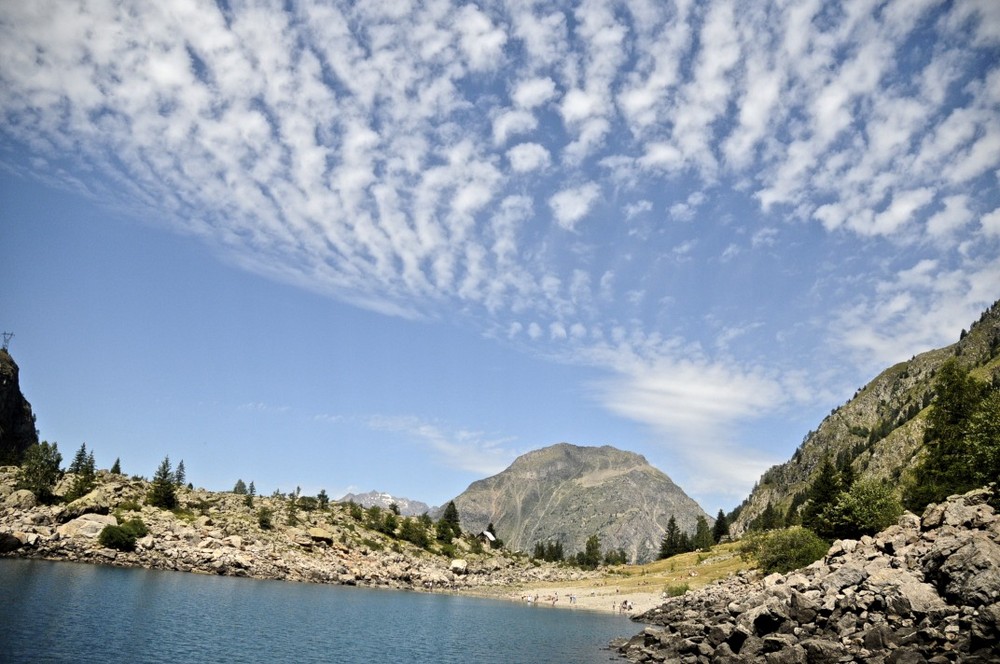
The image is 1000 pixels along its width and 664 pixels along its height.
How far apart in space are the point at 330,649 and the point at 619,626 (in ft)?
175

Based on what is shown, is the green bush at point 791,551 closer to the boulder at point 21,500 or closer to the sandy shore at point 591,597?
the sandy shore at point 591,597

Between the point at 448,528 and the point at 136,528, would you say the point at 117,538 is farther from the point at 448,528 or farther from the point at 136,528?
the point at 448,528

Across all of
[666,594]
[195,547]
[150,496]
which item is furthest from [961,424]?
[150,496]

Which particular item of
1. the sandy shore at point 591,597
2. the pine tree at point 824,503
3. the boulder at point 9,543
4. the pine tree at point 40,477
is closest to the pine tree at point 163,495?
the pine tree at point 40,477

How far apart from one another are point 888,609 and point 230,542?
377 ft

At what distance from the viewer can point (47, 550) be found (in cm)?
9256

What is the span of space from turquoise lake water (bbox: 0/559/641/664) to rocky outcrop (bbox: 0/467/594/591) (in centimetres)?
1337

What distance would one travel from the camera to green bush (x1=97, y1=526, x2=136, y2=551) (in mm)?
102000

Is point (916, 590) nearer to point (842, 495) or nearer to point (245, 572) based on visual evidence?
point (842, 495)

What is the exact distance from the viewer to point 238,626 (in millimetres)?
52531

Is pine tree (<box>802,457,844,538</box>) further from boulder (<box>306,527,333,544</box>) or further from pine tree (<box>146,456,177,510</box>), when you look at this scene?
pine tree (<box>146,456,177,510</box>)

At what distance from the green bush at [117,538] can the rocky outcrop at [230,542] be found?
3.47 ft

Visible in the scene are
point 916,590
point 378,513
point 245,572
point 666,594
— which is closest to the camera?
point 916,590

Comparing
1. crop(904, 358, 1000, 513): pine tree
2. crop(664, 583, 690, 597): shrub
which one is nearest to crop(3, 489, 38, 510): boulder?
crop(664, 583, 690, 597): shrub
